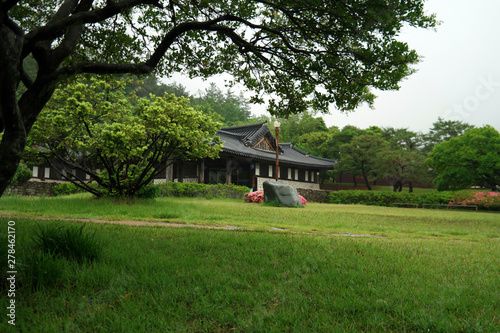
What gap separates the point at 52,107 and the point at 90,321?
1108 centimetres

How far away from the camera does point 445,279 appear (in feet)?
12.1

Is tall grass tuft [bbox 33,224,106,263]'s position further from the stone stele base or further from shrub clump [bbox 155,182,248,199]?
shrub clump [bbox 155,182,248,199]

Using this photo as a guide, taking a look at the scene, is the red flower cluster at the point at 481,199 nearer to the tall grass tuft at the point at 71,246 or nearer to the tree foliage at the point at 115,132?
the tree foliage at the point at 115,132

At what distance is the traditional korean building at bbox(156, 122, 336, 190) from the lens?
2447 centimetres

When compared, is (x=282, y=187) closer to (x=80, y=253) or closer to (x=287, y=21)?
(x=287, y=21)

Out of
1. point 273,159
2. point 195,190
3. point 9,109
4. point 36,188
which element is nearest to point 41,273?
point 9,109

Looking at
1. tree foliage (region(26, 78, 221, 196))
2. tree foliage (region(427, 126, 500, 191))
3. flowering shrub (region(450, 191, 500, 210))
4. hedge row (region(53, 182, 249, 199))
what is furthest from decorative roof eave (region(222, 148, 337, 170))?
flowering shrub (region(450, 191, 500, 210))

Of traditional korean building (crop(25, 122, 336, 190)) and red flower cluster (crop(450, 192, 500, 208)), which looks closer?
red flower cluster (crop(450, 192, 500, 208))

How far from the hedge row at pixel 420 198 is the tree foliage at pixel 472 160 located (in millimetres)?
1449

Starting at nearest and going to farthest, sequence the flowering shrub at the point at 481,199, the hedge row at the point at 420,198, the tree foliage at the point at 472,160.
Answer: the flowering shrub at the point at 481,199 → the hedge row at the point at 420,198 → the tree foliage at the point at 472,160

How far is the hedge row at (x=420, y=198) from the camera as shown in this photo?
2075 centimetres

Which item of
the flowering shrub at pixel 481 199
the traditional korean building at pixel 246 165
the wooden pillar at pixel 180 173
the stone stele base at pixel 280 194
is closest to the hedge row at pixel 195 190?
the traditional korean building at pixel 246 165

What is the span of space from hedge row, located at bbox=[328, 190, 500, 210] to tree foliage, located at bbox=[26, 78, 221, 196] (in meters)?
18.1

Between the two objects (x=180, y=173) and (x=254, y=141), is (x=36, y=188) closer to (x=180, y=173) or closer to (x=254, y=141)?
(x=180, y=173)
